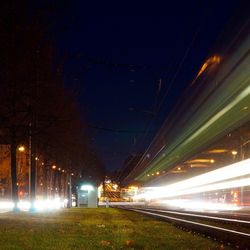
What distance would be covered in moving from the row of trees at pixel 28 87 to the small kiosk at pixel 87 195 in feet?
105

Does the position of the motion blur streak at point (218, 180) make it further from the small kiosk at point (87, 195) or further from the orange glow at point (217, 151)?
the small kiosk at point (87, 195)

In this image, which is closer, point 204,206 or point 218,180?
point 218,180

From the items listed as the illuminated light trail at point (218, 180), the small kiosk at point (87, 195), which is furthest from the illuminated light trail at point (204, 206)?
the small kiosk at point (87, 195)

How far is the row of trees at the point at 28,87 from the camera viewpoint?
2717cm

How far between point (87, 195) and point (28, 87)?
4445 centimetres

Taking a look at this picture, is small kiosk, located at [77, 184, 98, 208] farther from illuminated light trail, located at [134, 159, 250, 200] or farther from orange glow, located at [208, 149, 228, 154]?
orange glow, located at [208, 149, 228, 154]

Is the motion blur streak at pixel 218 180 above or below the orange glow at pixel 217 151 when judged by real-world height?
below

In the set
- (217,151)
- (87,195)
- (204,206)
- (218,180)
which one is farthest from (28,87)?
(87,195)

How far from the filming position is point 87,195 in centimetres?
7431

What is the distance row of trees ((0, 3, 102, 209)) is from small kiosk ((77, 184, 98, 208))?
32.0 meters

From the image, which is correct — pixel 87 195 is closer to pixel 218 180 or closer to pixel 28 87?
pixel 28 87

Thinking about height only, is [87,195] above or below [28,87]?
below

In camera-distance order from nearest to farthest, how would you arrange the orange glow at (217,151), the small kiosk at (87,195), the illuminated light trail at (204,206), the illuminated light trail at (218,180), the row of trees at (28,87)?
the illuminated light trail at (218,180)
the orange glow at (217,151)
the row of trees at (28,87)
the illuminated light trail at (204,206)
the small kiosk at (87,195)

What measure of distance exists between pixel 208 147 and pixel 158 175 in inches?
1094
